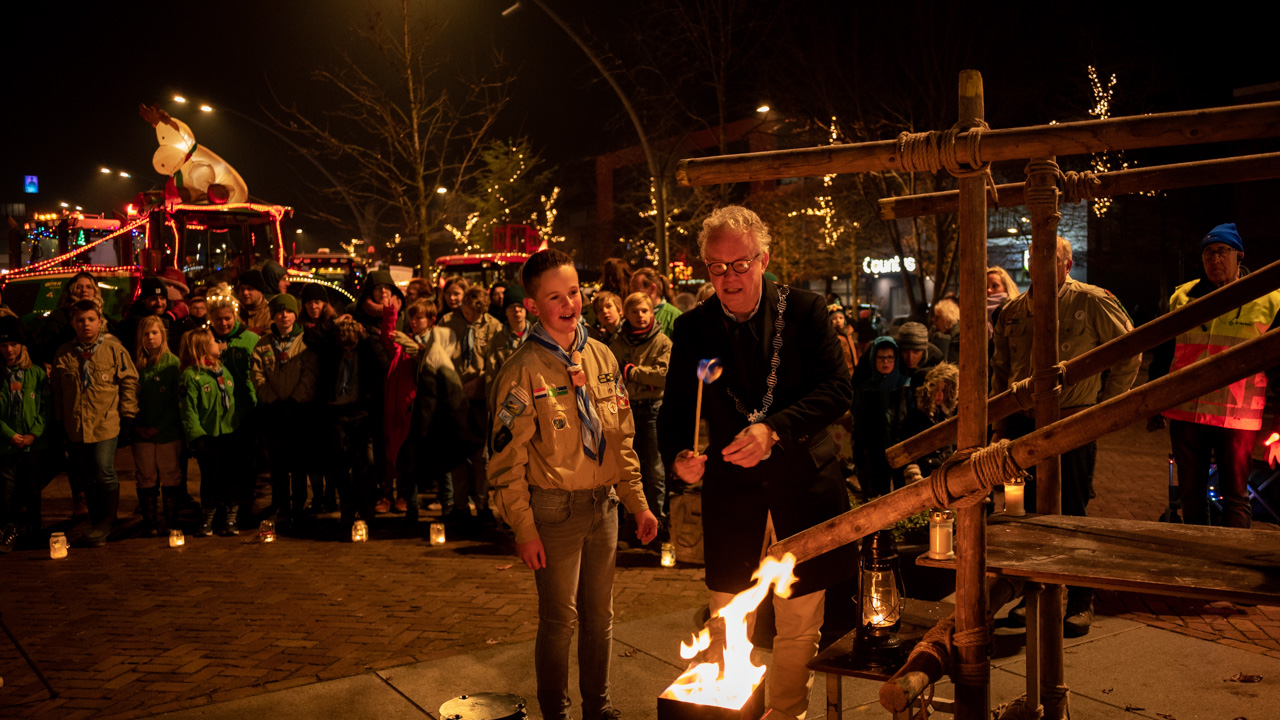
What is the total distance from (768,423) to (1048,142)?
4.17ft

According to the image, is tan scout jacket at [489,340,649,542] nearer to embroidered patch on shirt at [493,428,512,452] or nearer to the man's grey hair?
embroidered patch on shirt at [493,428,512,452]

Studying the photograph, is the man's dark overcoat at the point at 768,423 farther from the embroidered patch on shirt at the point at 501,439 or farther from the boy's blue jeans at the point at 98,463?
the boy's blue jeans at the point at 98,463

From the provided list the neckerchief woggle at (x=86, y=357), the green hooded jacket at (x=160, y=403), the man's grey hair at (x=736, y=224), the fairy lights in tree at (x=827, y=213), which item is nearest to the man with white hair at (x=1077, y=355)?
the man's grey hair at (x=736, y=224)

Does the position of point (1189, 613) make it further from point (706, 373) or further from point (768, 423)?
point (706, 373)

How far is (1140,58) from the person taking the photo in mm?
19500

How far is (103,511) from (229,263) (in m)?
8.35

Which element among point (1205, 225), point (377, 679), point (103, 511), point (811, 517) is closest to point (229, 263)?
point (103, 511)

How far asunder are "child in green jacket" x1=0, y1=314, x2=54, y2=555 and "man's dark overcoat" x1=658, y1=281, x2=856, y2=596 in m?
6.72

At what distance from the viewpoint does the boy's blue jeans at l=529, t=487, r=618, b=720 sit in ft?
12.2

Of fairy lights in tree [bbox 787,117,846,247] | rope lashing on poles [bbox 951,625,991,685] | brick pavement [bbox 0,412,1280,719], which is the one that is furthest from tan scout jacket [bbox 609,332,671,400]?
fairy lights in tree [bbox 787,117,846,247]

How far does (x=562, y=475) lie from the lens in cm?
367

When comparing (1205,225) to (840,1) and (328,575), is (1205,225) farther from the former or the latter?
(328,575)

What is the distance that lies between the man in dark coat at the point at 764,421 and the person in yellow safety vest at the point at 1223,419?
3.33m

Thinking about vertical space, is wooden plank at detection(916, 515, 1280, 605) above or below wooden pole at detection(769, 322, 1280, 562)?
below
